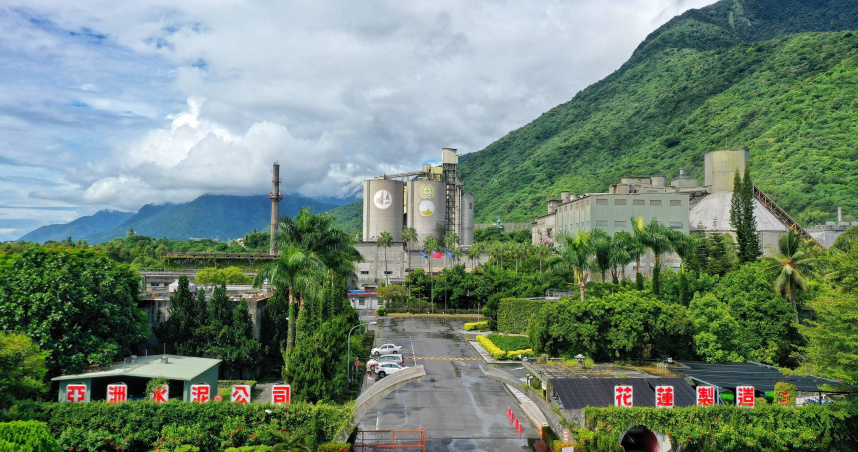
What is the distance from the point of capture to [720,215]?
95125 mm

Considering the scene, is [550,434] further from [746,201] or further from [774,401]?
[746,201]

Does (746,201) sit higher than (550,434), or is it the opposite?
(746,201)

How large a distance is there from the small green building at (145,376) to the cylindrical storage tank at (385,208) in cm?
8799

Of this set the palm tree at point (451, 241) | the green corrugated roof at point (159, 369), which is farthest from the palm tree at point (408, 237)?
the green corrugated roof at point (159, 369)

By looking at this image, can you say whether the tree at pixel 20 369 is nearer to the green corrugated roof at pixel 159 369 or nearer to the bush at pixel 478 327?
the green corrugated roof at pixel 159 369

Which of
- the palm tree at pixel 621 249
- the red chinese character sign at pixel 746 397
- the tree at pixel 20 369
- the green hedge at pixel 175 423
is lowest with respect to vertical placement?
the green hedge at pixel 175 423

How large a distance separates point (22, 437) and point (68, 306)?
11.6 meters

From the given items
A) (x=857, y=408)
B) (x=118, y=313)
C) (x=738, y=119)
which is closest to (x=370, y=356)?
(x=118, y=313)

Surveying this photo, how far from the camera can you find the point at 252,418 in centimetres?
2742

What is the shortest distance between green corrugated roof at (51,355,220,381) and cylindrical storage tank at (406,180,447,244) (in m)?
87.0

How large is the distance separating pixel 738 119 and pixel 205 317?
165798 millimetres

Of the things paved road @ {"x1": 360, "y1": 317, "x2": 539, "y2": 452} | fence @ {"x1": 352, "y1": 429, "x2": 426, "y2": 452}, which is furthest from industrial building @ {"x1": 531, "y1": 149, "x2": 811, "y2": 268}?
fence @ {"x1": 352, "y1": 429, "x2": 426, "y2": 452}

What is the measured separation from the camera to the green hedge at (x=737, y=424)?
27.9m

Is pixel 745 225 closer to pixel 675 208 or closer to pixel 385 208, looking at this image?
pixel 675 208
